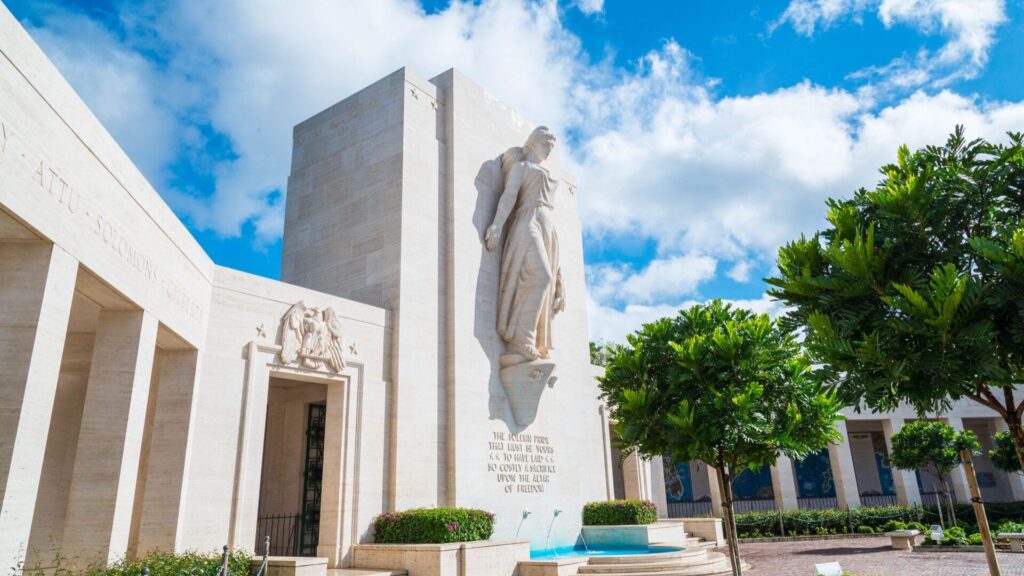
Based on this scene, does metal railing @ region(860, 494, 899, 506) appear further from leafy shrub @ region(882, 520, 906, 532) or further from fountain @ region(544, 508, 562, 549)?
fountain @ region(544, 508, 562, 549)

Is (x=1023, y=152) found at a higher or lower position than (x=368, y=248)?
lower

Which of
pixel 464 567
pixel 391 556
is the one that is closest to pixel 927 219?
pixel 464 567

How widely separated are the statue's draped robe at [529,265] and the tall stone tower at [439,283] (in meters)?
0.45

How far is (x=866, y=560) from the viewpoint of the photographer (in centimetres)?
1867

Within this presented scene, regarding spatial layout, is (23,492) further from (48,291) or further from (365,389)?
(365,389)

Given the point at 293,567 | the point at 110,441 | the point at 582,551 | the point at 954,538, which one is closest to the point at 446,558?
the point at 293,567

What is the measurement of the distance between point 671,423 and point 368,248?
8960 mm

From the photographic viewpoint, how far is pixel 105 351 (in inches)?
383

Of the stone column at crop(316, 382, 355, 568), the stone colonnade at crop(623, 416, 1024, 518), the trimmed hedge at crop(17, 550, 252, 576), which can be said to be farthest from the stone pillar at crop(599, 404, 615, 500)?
the trimmed hedge at crop(17, 550, 252, 576)

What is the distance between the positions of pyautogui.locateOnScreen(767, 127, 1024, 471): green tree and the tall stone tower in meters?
10.6

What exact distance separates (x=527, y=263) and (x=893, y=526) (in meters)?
19.1

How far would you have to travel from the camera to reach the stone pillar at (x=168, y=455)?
36.0 ft

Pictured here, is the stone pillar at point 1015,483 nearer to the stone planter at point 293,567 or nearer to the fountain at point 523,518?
the fountain at point 523,518

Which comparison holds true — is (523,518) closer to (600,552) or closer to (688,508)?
(600,552)
